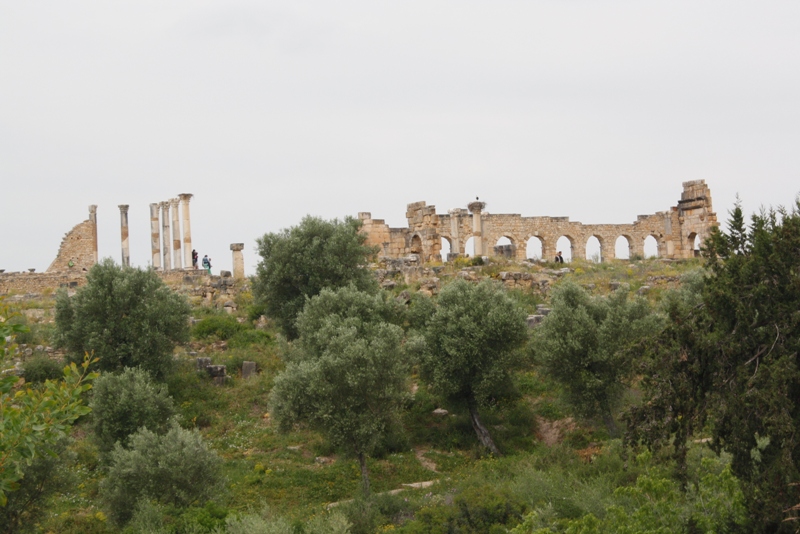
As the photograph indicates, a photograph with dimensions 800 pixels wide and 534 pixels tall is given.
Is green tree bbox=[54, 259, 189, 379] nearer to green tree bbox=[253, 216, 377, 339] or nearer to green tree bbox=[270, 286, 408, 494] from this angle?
green tree bbox=[253, 216, 377, 339]

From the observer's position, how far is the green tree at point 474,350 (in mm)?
22453

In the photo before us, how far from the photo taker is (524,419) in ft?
77.7

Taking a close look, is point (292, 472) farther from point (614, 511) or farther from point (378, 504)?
point (614, 511)

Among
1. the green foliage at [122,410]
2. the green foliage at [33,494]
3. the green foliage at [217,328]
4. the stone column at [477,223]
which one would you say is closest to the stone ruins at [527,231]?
the stone column at [477,223]

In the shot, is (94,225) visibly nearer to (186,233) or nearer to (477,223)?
(186,233)

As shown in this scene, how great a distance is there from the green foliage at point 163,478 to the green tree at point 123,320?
550cm

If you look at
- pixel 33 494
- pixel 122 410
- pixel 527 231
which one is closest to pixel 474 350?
pixel 122 410

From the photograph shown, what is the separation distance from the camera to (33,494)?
54.0 ft

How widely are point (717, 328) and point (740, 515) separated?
2597 millimetres

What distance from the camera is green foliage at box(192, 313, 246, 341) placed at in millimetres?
30828

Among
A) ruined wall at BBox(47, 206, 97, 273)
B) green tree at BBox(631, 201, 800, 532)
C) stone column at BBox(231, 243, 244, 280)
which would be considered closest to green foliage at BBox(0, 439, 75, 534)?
green tree at BBox(631, 201, 800, 532)

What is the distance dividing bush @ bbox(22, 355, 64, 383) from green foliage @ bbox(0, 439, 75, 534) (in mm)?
9671

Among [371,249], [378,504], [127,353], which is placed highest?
[371,249]

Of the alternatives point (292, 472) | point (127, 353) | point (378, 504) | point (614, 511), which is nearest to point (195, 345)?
point (127, 353)
